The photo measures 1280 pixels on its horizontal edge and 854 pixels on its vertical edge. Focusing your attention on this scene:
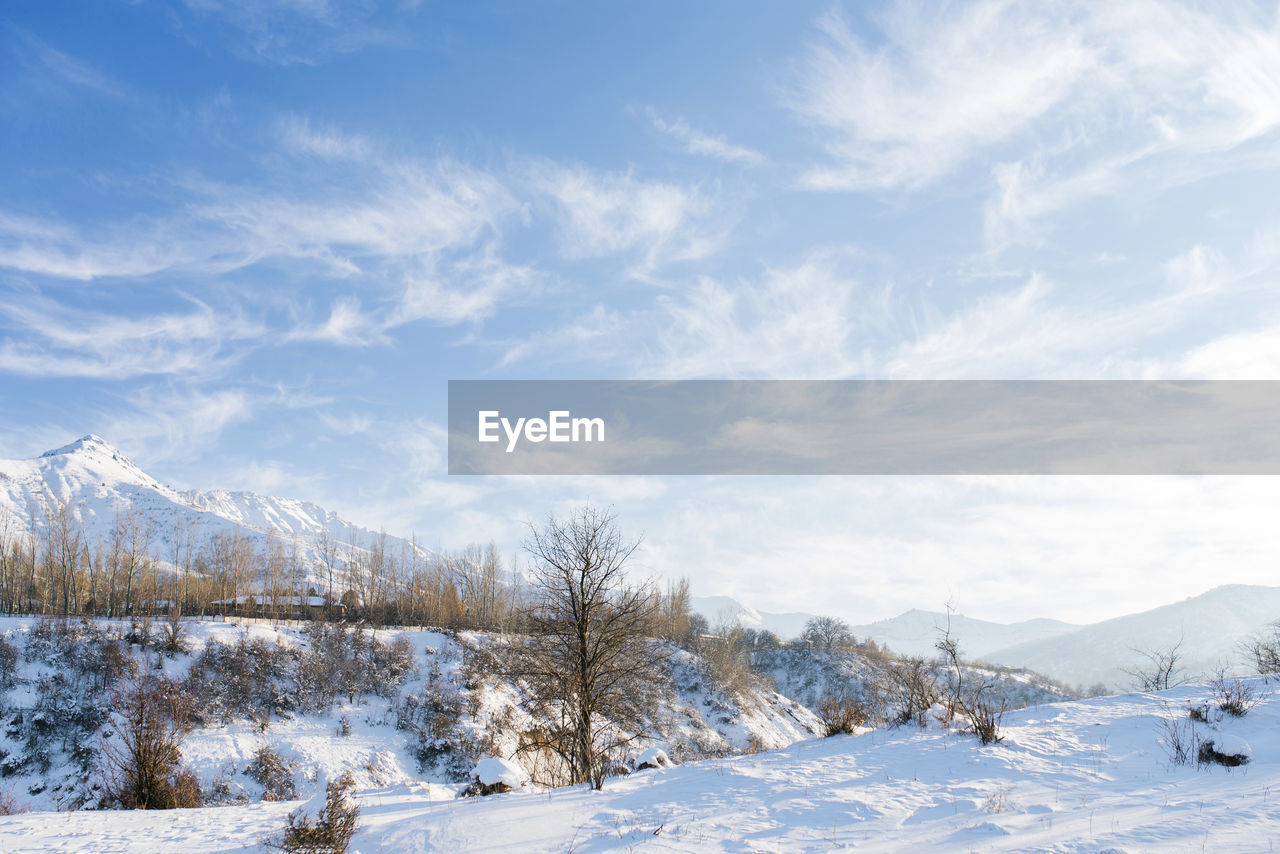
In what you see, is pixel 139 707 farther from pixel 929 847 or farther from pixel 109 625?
pixel 109 625

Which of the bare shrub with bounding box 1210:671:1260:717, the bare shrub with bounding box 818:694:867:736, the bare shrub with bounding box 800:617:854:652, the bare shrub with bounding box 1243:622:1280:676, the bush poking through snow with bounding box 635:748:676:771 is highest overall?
the bare shrub with bounding box 1210:671:1260:717

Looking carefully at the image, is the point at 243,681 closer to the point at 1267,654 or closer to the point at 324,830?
the point at 324,830

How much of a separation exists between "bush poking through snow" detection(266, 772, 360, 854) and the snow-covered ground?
0.46 metres

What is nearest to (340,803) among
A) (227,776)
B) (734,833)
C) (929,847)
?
(734,833)

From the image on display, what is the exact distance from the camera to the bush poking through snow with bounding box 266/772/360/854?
9859 mm

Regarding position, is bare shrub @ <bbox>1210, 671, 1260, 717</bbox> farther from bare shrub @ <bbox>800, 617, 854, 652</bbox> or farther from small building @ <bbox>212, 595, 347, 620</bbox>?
bare shrub @ <bbox>800, 617, 854, 652</bbox>

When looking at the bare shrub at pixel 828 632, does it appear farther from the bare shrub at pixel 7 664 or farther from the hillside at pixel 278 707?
the bare shrub at pixel 7 664

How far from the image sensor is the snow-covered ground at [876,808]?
8953 millimetres

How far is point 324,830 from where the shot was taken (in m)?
10.0

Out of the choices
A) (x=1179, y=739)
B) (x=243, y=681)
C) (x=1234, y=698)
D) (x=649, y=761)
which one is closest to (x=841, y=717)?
(x=649, y=761)

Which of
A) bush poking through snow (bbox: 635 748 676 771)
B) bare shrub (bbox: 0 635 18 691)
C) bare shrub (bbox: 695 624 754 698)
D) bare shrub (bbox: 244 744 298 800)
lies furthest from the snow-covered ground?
bare shrub (bbox: 695 624 754 698)

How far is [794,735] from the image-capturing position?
58.8m

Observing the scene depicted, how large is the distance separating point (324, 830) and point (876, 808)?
8.96 m

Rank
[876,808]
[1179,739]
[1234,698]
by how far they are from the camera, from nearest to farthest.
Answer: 1. [876,808]
2. [1179,739]
3. [1234,698]
